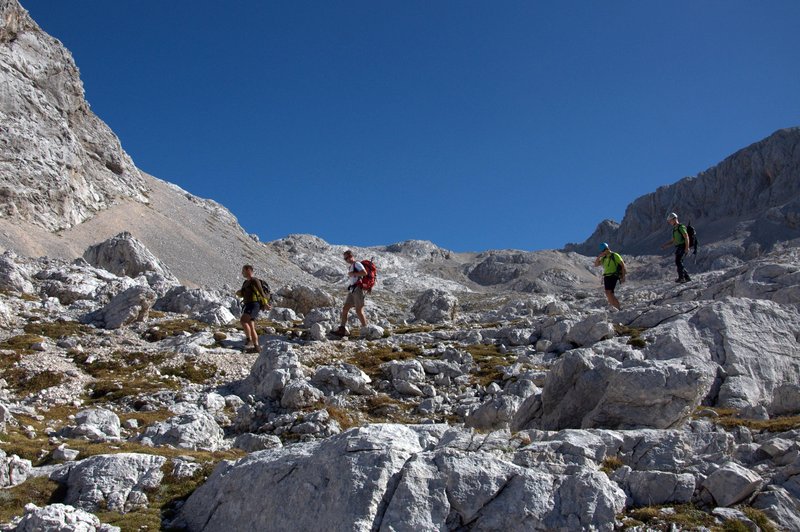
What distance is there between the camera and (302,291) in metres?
39.6

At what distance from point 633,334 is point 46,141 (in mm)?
67922

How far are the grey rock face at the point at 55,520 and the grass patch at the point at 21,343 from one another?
A: 1369 cm

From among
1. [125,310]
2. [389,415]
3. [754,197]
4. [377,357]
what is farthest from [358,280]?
[754,197]

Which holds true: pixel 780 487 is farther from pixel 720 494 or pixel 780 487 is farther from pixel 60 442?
pixel 60 442

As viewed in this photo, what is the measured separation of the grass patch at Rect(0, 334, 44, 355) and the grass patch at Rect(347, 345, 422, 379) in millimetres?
10071

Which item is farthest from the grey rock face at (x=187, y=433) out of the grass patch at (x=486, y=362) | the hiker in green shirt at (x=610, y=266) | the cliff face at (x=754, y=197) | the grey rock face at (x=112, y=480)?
the cliff face at (x=754, y=197)

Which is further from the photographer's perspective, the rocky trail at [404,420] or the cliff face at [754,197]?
the cliff face at [754,197]

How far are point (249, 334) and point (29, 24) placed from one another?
75.5 meters

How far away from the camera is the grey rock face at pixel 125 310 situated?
83.5ft

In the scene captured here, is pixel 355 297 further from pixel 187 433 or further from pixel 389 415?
pixel 187 433

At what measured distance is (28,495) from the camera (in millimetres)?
9438

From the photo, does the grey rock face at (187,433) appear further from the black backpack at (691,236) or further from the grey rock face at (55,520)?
the black backpack at (691,236)

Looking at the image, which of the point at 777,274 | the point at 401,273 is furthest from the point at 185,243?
the point at 401,273

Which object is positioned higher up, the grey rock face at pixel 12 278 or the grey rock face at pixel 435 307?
the grey rock face at pixel 435 307
